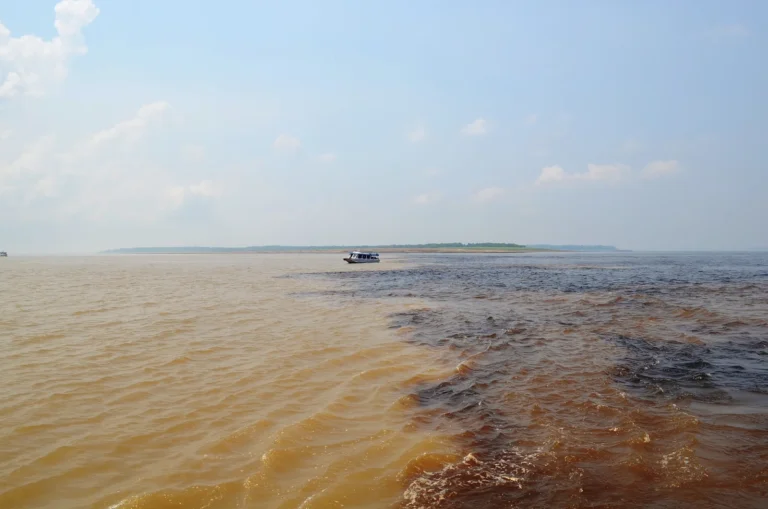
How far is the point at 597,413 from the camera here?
7.25 meters

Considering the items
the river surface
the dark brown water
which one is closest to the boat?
the dark brown water

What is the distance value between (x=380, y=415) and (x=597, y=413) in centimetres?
368

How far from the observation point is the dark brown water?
15.9ft

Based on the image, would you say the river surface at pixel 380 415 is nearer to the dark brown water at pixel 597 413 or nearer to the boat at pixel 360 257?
the dark brown water at pixel 597 413

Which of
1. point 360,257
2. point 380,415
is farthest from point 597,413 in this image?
point 360,257

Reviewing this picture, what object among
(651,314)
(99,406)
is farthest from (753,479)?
(651,314)

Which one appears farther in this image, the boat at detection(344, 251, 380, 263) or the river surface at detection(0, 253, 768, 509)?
the boat at detection(344, 251, 380, 263)

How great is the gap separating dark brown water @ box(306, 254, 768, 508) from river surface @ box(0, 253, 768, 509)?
0.12 ft

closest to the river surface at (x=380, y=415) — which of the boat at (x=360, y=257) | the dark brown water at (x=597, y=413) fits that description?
the dark brown water at (x=597, y=413)

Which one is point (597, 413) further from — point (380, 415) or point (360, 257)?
point (360, 257)

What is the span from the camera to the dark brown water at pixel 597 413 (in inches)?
191

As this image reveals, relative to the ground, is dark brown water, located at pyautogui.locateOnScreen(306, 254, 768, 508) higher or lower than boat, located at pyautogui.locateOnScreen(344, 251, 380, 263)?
lower

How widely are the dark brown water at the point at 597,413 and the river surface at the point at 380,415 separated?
4 cm

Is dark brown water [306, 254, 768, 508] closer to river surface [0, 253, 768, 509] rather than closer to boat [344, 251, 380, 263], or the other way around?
river surface [0, 253, 768, 509]
